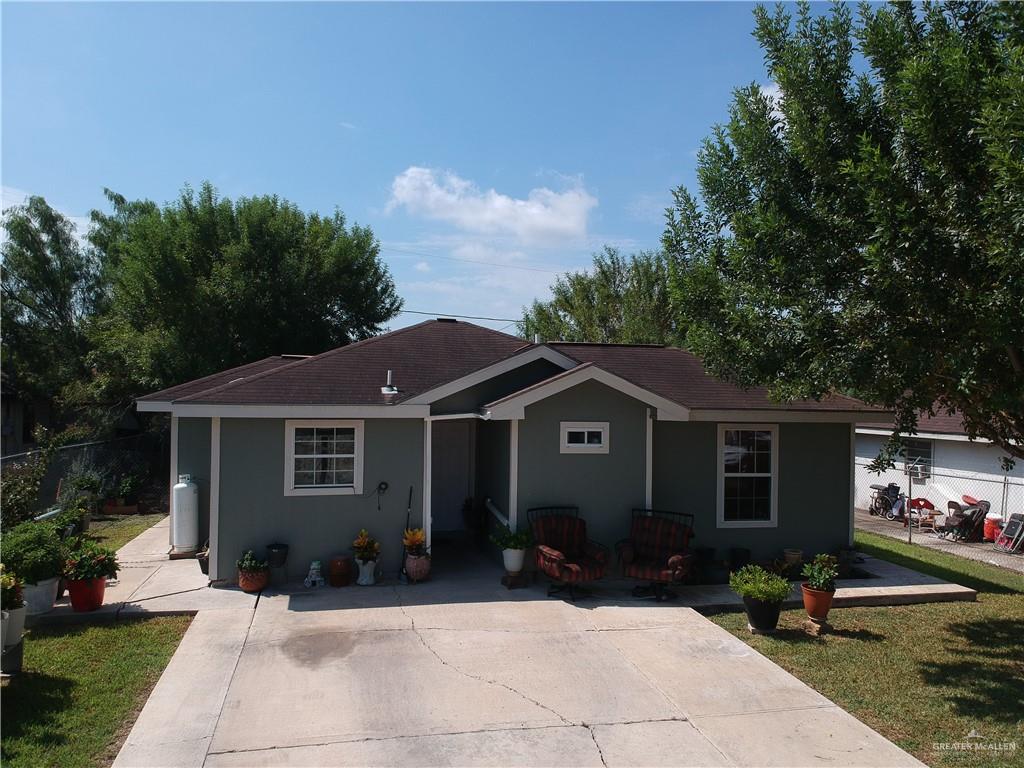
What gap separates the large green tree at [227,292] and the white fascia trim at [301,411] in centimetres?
1197

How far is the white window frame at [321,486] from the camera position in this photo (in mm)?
10094

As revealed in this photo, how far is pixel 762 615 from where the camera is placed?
8211 millimetres

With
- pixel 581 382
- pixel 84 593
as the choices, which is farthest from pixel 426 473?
pixel 84 593

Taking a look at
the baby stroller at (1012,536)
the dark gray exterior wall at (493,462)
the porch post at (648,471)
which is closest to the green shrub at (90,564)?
the dark gray exterior wall at (493,462)

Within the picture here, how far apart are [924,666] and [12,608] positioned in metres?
8.99

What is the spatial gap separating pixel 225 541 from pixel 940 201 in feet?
30.8

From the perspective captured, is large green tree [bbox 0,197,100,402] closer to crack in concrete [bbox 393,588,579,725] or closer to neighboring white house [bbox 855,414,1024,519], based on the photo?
crack in concrete [bbox 393,588,579,725]

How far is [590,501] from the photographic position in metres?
10.6

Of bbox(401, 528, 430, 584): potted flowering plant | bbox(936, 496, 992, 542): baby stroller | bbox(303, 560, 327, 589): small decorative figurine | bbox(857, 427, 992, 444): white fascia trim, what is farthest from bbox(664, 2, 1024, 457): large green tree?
bbox(857, 427, 992, 444): white fascia trim

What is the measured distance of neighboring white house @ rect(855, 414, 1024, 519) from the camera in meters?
16.6

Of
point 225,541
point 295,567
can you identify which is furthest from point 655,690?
point 225,541

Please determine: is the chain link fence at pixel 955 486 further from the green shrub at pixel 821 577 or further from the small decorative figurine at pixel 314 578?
the small decorative figurine at pixel 314 578

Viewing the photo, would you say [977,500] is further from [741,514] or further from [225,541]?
[225,541]

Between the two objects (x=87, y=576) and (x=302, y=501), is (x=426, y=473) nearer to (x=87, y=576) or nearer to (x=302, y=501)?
(x=302, y=501)
